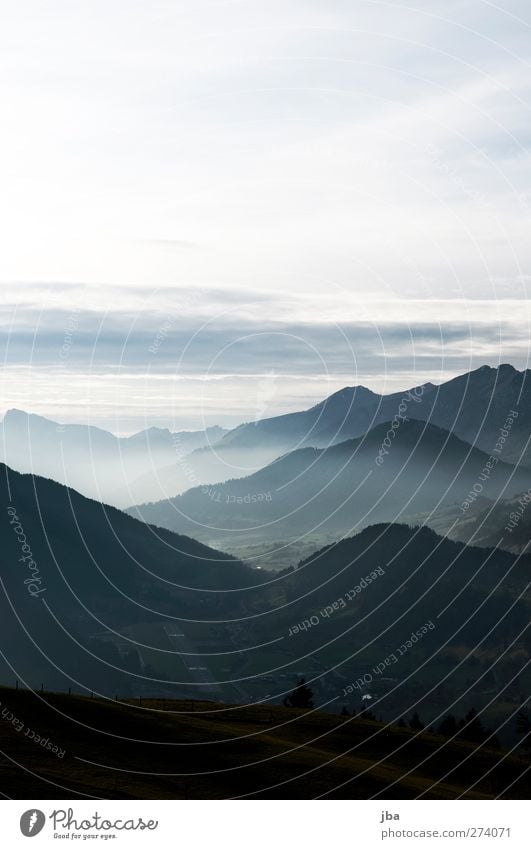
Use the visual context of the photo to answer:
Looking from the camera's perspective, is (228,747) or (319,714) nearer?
(228,747)

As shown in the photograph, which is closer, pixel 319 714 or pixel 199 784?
pixel 199 784
